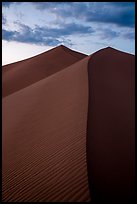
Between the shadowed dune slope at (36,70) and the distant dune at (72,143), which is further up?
the distant dune at (72,143)

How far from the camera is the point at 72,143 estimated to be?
25.2 feet

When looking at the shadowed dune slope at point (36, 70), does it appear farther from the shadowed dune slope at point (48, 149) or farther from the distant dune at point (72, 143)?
the shadowed dune slope at point (48, 149)

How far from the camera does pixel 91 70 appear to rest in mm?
15875

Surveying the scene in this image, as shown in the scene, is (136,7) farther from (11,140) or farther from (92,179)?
(11,140)

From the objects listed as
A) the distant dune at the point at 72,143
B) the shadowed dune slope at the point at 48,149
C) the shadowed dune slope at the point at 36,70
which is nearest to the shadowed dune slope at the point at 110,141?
the distant dune at the point at 72,143

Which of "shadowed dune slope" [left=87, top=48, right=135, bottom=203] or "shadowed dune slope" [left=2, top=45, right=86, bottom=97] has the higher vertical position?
"shadowed dune slope" [left=87, top=48, right=135, bottom=203]

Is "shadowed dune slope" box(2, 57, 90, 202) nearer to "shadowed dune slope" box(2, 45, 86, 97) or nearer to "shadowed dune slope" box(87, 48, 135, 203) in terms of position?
"shadowed dune slope" box(87, 48, 135, 203)

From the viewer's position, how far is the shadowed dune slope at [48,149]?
6.15m

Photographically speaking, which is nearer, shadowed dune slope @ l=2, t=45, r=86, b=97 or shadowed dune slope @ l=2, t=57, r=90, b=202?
shadowed dune slope @ l=2, t=57, r=90, b=202

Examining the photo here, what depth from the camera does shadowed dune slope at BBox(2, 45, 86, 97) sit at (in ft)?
83.4

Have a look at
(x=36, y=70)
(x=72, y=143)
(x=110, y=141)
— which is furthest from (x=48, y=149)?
(x=36, y=70)

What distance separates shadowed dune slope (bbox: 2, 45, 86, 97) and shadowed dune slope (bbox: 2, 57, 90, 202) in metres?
11.4

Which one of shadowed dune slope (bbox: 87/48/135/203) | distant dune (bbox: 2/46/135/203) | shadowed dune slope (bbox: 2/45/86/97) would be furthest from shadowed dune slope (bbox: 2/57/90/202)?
shadowed dune slope (bbox: 2/45/86/97)

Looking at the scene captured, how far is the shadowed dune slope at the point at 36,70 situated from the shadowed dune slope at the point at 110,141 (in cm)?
1209
